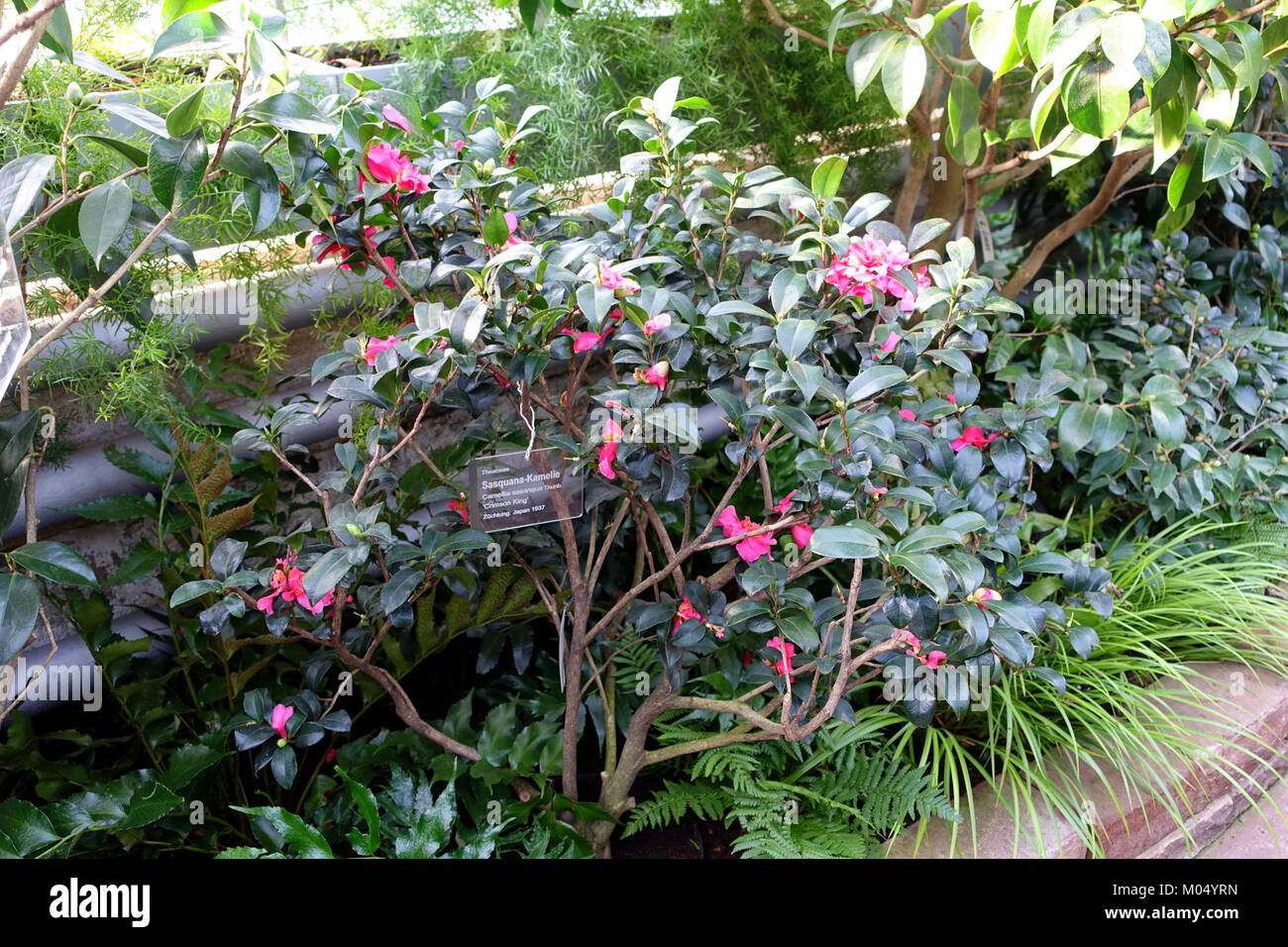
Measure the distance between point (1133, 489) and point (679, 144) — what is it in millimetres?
1426

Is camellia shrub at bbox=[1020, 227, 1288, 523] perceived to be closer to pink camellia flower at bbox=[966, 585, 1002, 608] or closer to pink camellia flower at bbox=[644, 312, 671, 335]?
pink camellia flower at bbox=[966, 585, 1002, 608]

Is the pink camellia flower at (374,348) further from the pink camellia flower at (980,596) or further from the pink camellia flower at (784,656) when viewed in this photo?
the pink camellia flower at (980,596)

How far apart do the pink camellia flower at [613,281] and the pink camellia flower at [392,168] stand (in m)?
0.36

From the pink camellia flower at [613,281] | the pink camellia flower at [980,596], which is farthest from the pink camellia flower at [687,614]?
the pink camellia flower at [613,281]

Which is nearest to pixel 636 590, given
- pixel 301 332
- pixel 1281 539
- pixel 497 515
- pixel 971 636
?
pixel 497 515

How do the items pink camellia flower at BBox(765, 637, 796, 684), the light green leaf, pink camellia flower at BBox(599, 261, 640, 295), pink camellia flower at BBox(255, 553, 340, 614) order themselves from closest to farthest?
pink camellia flower at BBox(599, 261, 640, 295) → pink camellia flower at BBox(255, 553, 340, 614) → pink camellia flower at BBox(765, 637, 796, 684) → the light green leaf

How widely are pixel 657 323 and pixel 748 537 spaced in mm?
345

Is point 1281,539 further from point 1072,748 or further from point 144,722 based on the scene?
point 144,722

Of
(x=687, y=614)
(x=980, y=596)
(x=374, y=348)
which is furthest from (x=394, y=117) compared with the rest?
(x=980, y=596)

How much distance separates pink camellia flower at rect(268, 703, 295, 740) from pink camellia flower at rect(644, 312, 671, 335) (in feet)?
2.60

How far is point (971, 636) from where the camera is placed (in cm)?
128

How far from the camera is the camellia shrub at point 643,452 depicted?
47.7 inches

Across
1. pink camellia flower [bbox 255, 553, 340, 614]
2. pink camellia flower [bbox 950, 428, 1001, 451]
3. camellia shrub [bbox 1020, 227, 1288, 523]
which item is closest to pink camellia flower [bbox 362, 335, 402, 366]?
pink camellia flower [bbox 255, 553, 340, 614]

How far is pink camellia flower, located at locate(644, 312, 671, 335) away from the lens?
3.96ft
